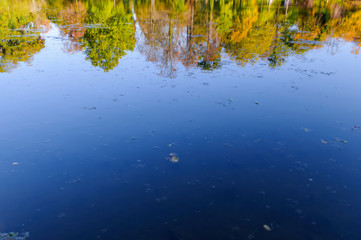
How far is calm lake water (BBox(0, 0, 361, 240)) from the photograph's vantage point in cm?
878

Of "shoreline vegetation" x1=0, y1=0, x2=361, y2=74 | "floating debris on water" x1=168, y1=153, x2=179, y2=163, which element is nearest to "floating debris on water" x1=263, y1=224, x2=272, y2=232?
"floating debris on water" x1=168, y1=153, x2=179, y2=163

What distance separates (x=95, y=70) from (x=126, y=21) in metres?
27.8

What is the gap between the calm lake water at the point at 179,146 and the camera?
8.78 meters

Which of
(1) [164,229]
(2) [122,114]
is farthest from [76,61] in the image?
(1) [164,229]

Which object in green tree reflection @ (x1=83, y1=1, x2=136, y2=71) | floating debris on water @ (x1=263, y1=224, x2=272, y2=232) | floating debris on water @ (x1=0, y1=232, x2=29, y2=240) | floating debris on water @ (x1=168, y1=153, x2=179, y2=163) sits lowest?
floating debris on water @ (x1=263, y1=224, x2=272, y2=232)

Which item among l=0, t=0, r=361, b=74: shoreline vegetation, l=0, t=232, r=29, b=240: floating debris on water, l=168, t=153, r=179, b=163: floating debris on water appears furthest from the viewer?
l=0, t=0, r=361, b=74: shoreline vegetation

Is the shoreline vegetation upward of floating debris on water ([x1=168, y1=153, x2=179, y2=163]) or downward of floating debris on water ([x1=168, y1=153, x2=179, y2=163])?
upward

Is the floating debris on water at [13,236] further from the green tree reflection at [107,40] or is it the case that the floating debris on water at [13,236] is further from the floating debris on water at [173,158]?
the green tree reflection at [107,40]

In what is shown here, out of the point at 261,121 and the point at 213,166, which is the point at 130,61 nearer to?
the point at 261,121

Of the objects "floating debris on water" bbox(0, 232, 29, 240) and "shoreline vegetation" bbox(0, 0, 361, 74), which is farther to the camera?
"shoreline vegetation" bbox(0, 0, 361, 74)

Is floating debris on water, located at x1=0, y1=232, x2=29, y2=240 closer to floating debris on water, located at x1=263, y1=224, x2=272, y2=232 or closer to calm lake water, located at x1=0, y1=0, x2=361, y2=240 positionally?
calm lake water, located at x1=0, y1=0, x2=361, y2=240

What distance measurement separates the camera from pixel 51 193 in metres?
9.79

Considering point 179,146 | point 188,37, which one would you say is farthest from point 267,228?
point 188,37

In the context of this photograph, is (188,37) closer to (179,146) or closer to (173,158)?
(179,146)
